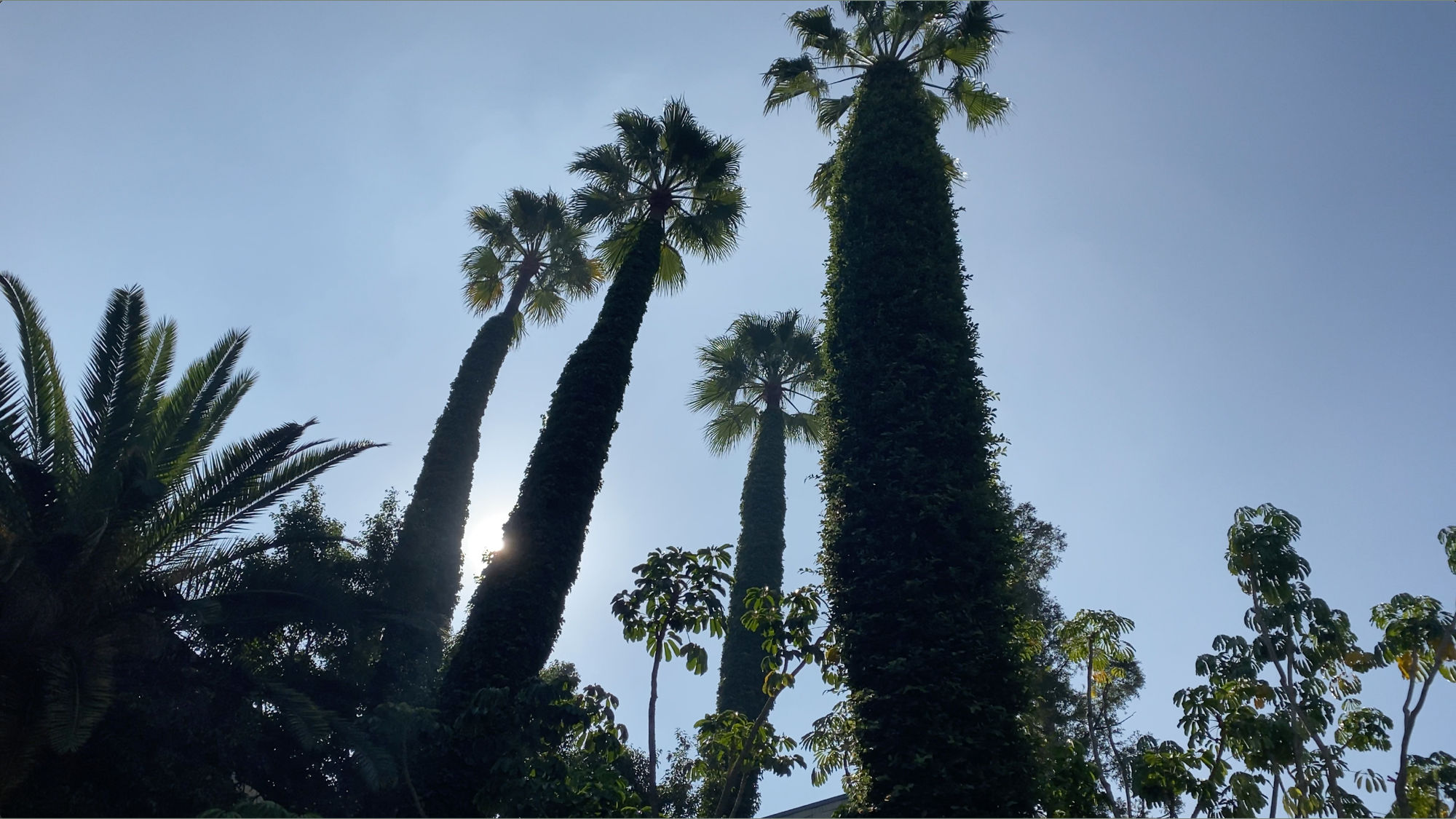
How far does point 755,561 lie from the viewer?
2155cm

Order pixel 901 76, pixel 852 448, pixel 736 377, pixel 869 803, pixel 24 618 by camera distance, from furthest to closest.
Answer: pixel 736 377
pixel 901 76
pixel 852 448
pixel 24 618
pixel 869 803

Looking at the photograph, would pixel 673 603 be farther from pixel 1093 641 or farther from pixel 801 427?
pixel 801 427

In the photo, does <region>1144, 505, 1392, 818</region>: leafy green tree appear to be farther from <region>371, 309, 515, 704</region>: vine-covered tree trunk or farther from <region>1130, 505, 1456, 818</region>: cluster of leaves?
<region>371, 309, 515, 704</region>: vine-covered tree trunk

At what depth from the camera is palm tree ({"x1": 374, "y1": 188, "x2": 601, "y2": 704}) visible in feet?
45.5

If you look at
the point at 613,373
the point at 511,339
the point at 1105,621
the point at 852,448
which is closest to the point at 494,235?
the point at 511,339

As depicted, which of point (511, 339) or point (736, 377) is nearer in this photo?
point (511, 339)

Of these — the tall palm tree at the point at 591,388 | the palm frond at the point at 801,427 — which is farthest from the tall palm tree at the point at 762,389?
the tall palm tree at the point at 591,388

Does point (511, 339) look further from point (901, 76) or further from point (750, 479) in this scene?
point (901, 76)

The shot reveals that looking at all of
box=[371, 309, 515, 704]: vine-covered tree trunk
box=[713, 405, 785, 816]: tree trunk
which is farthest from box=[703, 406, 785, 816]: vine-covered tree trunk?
box=[371, 309, 515, 704]: vine-covered tree trunk

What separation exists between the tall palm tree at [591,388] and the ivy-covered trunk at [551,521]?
0.5 inches

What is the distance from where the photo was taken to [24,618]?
957 centimetres

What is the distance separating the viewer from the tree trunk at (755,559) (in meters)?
19.7

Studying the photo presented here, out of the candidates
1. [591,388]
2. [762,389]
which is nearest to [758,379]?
[762,389]

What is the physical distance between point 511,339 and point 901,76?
35.5ft
